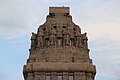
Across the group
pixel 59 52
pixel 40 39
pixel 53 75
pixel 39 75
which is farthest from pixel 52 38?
pixel 39 75

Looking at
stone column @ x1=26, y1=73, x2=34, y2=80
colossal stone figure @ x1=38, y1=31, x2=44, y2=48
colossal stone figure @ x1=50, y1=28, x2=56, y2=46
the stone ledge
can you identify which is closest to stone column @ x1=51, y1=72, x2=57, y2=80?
the stone ledge

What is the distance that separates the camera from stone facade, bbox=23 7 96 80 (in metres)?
68.4

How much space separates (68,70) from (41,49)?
689 cm

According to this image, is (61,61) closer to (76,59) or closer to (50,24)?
(76,59)

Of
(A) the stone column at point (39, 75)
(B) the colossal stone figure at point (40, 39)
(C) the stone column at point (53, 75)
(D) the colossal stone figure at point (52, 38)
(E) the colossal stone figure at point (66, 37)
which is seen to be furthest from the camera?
(B) the colossal stone figure at point (40, 39)

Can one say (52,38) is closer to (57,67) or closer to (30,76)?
(57,67)

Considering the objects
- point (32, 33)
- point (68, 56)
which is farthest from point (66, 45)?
point (32, 33)

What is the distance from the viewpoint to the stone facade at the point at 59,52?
6844cm

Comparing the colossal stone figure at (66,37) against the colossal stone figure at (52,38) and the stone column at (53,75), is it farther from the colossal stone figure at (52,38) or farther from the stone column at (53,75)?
the stone column at (53,75)

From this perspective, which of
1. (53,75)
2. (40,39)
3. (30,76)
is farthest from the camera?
(40,39)

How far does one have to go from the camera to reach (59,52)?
7125 cm

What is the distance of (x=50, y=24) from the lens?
75312 millimetres

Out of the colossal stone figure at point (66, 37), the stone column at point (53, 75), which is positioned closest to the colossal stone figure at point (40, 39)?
the colossal stone figure at point (66, 37)

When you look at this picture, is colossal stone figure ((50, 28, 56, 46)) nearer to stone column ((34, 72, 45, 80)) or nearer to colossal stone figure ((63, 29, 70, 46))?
colossal stone figure ((63, 29, 70, 46))
